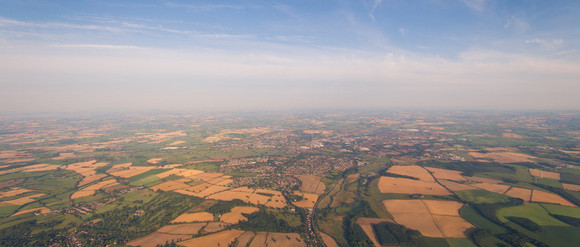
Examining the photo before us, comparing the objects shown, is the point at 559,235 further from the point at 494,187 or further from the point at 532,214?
the point at 494,187

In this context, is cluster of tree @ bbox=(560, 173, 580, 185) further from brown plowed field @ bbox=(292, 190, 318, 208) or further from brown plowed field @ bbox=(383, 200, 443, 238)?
brown plowed field @ bbox=(292, 190, 318, 208)

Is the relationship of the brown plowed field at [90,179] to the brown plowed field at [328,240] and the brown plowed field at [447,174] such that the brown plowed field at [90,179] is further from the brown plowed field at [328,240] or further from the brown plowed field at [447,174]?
the brown plowed field at [447,174]

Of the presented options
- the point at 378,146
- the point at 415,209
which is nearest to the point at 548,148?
the point at 378,146

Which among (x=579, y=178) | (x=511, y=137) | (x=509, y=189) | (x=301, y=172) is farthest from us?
(x=511, y=137)

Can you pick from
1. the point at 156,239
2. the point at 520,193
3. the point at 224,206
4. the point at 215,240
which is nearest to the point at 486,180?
the point at 520,193

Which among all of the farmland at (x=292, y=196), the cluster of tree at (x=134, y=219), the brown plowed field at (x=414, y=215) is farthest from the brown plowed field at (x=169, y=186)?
the brown plowed field at (x=414, y=215)

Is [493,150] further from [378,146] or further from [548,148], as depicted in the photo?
[378,146]
